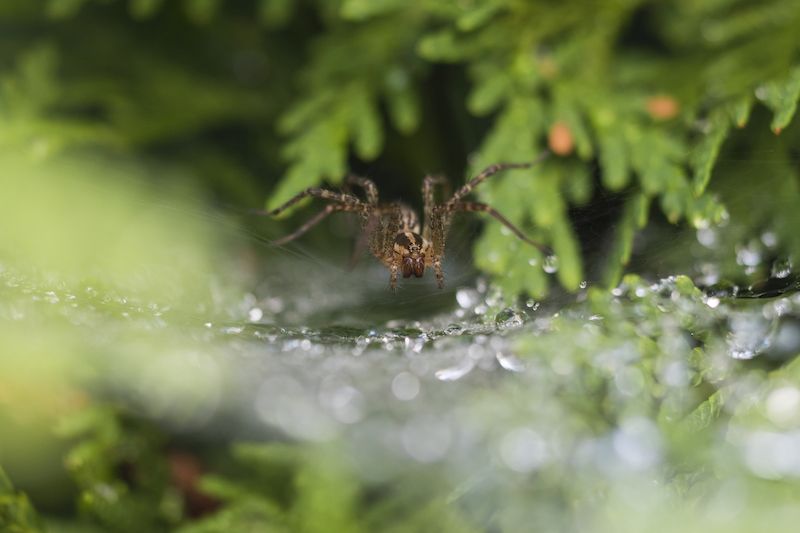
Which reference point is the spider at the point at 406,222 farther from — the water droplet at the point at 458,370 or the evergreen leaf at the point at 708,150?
the evergreen leaf at the point at 708,150

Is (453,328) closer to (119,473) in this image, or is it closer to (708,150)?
(708,150)

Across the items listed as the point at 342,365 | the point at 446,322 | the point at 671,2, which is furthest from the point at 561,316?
the point at 671,2

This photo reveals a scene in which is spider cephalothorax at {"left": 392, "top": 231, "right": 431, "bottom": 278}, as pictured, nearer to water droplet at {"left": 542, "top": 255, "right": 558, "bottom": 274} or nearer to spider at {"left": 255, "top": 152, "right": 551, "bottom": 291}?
spider at {"left": 255, "top": 152, "right": 551, "bottom": 291}

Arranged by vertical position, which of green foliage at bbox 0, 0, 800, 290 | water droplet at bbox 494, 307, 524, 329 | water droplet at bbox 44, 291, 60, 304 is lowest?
water droplet at bbox 494, 307, 524, 329

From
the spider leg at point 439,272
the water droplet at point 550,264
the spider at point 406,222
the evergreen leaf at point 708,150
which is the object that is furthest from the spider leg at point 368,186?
the evergreen leaf at point 708,150

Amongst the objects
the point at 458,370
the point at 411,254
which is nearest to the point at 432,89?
the point at 411,254

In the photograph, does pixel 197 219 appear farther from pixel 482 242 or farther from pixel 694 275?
pixel 694 275

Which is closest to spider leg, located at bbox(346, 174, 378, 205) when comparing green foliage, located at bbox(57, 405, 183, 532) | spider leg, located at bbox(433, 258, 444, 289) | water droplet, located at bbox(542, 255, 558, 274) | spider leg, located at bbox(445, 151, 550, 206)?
spider leg, located at bbox(445, 151, 550, 206)
